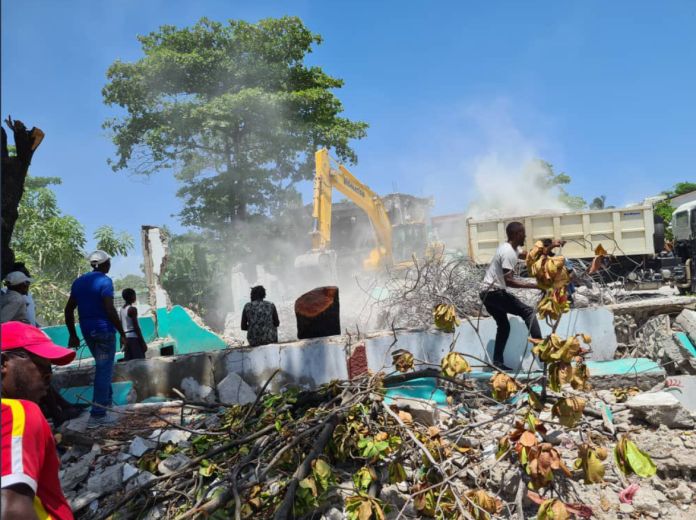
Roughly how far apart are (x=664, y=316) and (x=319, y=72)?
16.5 meters

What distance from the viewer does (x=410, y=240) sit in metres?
15.5

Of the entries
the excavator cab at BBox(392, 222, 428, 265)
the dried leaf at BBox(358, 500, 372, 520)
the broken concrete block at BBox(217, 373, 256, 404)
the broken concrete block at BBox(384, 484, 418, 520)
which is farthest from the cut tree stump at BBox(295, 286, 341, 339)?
the excavator cab at BBox(392, 222, 428, 265)

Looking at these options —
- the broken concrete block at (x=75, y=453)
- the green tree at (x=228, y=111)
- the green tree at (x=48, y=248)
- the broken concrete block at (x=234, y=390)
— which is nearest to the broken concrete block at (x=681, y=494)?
the broken concrete block at (x=234, y=390)

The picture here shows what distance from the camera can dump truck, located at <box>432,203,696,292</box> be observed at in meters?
10.8

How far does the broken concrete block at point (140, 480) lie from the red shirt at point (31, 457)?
1.45 meters

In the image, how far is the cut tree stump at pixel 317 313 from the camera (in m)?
5.22

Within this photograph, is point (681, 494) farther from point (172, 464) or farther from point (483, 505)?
point (172, 464)

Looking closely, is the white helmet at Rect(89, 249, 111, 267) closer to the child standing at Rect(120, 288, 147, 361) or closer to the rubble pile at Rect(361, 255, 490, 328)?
the child standing at Rect(120, 288, 147, 361)

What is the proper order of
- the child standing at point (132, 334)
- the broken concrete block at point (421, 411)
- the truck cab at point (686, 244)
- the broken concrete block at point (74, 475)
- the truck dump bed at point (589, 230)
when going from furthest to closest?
the truck dump bed at point (589, 230) < the truck cab at point (686, 244) < the child standing at point (132, 334) < the broken concrete block at point (421, 411) < the broken concrete block at point (74, 475)

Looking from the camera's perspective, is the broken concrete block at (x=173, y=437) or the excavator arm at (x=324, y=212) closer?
the broken concrete block at (x=173, y=437)

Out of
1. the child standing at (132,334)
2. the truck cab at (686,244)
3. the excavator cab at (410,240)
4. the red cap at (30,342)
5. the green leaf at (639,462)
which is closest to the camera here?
the red cap at (30,342)

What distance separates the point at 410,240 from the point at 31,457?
571 inches

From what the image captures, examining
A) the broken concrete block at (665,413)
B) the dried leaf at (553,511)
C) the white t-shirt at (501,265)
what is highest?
the white t-shirt at (501,265)

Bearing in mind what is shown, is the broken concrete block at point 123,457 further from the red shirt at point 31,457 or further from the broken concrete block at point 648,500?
the broken concrete block at point 648,500
